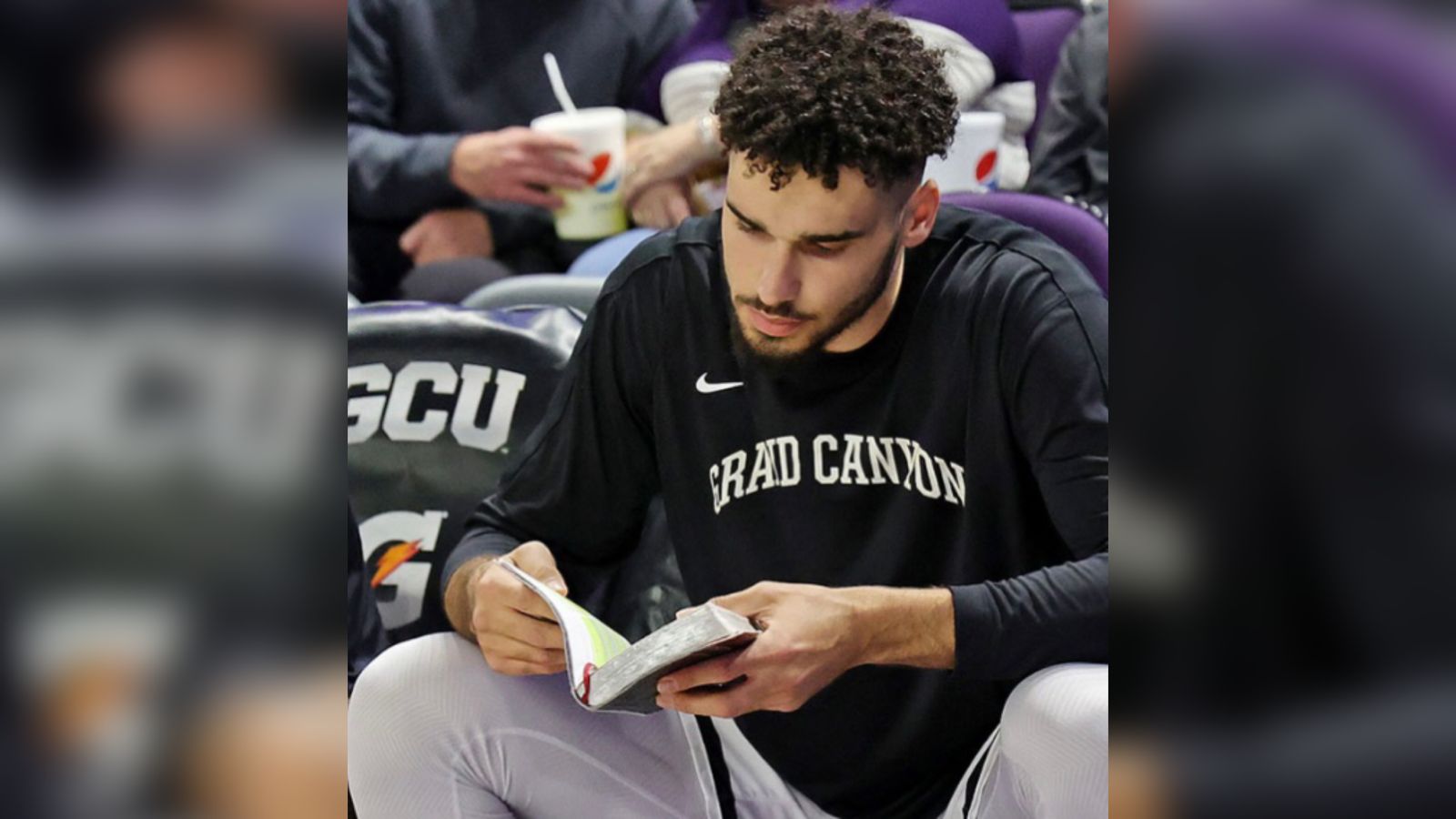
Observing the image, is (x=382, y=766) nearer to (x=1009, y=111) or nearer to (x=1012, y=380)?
(x=1012, y=380)

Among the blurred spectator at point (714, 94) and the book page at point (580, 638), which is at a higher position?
the blurred spectator at point (714, 94)

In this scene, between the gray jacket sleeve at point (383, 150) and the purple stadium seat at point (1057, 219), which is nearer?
the purple stadium seat at point (1057, 219)

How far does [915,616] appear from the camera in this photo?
99 cm

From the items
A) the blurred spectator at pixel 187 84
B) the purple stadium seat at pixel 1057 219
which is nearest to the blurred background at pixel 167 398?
the blurred spectator at pixel 187 84

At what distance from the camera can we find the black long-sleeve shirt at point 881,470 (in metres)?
0.98

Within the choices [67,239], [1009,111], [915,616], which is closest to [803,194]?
[915,616]

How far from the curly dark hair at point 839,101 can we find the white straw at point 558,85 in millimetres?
443

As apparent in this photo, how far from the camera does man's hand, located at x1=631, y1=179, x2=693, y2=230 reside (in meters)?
1.28

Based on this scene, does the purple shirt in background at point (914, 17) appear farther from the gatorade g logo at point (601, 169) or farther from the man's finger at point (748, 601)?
the man's finger at point (748, 601)

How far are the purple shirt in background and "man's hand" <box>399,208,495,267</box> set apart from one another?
0.20m

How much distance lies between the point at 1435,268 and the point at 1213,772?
0.13 metres

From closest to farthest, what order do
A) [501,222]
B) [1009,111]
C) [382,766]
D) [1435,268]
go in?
[1435,268]
[382,766]
[1009,111]
[501,222]

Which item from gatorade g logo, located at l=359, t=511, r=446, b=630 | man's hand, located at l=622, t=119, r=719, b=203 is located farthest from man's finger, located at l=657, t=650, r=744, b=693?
man's hand, located at l=622, t=119, r=719, b=203

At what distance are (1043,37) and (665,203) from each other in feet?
1.63
